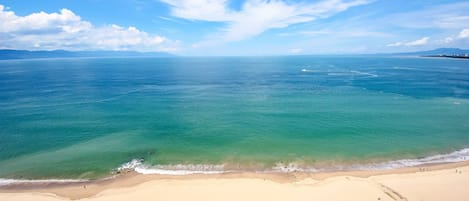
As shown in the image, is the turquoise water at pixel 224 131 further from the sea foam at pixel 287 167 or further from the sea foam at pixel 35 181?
the sea foam at pixel 35 181

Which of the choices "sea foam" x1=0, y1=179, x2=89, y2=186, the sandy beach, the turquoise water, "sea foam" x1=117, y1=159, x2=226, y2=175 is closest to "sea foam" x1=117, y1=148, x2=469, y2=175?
"sea foam" x1=117, y1=159, x2=226, y2=175

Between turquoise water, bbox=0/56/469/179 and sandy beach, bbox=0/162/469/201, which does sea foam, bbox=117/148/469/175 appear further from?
sandy beach, bbox=0/162/469/201

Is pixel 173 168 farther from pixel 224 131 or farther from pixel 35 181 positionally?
pixel 35 181

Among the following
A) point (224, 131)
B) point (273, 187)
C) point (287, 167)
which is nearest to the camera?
point (273, 187)

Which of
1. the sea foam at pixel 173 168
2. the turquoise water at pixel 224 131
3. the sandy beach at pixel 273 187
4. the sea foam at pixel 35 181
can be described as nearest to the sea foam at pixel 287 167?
the sea foam at pixel 173 168

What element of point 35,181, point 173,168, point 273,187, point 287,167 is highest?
point 287,167

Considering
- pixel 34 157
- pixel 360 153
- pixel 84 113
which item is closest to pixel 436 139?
pixel 360 153

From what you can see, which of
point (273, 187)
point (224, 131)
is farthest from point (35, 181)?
point (273, 187)

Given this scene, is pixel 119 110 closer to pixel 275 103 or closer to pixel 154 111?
pixel 154 111
